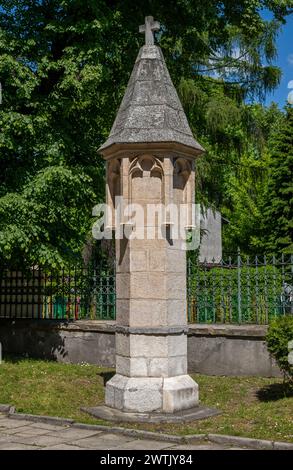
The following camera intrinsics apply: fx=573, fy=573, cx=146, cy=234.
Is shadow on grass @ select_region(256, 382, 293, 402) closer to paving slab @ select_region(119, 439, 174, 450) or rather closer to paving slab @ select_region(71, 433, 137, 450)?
paving slab @ select_region(119, 439, 174, 450)

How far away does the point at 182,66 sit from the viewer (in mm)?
17172

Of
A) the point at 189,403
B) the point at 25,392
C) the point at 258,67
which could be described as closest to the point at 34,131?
the point at 25,392

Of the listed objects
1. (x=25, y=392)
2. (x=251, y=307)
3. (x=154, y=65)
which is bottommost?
(x=25, y=392)

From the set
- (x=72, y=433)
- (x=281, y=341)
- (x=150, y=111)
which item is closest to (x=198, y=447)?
(x=72, y=433)

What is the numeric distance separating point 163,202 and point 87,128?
6.66 metres

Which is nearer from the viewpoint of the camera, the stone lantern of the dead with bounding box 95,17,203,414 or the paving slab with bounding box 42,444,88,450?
the paving slab with bounding box 42,444,88,450

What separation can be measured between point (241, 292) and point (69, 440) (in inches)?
209

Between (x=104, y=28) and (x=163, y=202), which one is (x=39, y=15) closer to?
(x=104, y=28)

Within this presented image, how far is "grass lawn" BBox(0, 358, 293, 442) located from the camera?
23.1 feet

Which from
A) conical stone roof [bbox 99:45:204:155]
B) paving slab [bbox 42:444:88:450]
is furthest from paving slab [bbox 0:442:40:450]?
conical stone roof [bbox 99:45:204:155]

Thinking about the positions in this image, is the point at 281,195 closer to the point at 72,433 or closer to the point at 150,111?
the point at 150,111

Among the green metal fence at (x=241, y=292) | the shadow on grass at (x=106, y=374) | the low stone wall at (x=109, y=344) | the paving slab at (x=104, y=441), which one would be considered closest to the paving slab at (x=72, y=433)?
the paving slab at (x=104, y=441)

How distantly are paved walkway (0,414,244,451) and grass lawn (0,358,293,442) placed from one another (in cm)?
48

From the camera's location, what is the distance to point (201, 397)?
9.01 meters
